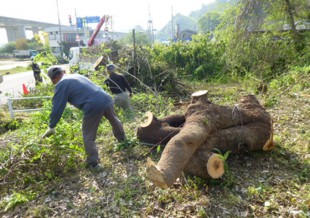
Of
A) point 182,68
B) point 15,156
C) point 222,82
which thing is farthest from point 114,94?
point 182,68

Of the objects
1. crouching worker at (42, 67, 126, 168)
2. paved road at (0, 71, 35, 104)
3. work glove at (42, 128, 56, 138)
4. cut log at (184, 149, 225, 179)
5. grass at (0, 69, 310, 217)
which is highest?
crouching worker at (42, 67, 126, 168)

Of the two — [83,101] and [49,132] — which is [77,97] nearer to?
[83,101]

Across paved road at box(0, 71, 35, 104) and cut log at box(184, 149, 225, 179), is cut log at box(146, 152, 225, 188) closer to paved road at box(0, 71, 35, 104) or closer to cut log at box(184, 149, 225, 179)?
cut log at box(184, 149, 225, 179)

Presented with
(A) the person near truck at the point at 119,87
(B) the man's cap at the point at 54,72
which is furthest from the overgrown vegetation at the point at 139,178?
(B) the man's cap at the point at 54,72

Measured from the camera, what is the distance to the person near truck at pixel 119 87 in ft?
20.5

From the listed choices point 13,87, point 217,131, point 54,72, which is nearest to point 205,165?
point 217,131

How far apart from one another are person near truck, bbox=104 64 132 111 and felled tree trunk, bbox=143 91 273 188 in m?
2.68

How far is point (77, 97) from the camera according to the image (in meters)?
3.84

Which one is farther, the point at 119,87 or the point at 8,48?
the point at 8,48

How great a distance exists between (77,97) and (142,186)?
1.59 metres

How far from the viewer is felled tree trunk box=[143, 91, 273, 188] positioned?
3.08 metres

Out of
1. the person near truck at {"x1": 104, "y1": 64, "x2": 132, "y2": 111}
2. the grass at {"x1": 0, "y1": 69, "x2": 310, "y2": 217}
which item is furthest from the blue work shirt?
the person near truck at {"x1": 104, "y1": 64, "x2": 132, "y2": 111}

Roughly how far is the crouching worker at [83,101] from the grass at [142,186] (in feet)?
0.72

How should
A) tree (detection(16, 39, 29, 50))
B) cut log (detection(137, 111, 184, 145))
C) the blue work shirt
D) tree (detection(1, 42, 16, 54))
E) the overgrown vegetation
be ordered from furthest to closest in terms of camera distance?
tree (detection(1, 42, 16, 54))
tree (detection(16, 39, 29, 50))
cut log (detection(137, 111, 184, 145))
the blue work shirt
the overgrown vegetation
